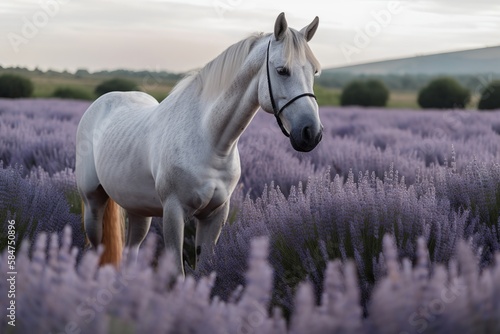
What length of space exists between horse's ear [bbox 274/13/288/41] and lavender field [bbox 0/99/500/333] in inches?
27.0

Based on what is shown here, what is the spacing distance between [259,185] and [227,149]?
6.30ft

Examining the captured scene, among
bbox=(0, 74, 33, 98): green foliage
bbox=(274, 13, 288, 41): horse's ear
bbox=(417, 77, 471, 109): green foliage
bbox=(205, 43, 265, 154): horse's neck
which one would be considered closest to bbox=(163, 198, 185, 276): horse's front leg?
bbox=(205, 43, 265, 154): horse's neck

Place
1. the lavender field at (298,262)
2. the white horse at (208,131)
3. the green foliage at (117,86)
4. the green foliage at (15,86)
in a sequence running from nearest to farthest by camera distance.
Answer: the lavender field at (298,262)
the white horse at (208,131)
the green foliage at (117,86)
the green foliage at (15,86)

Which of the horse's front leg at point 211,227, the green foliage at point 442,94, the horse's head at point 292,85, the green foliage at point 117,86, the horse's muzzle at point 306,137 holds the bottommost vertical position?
the green foliage at point 117,86

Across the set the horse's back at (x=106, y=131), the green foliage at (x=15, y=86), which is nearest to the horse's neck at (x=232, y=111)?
the horse's back at (x=106, y=131)

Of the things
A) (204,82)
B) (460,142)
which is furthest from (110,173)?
(460,142)

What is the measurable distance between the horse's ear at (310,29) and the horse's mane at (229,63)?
89mm

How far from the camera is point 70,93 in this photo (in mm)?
34875

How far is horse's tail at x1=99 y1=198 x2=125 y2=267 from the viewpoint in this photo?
12.3ft

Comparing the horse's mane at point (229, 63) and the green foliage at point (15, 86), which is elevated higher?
the horse's mane at point (229, 63)

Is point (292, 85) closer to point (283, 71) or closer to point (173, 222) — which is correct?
point (283, 71)

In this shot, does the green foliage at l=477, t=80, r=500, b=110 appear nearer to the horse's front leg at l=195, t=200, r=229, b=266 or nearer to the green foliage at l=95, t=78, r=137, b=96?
the green foliage at l=95, t=78, r=137, b=96

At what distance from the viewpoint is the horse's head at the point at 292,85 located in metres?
2.63

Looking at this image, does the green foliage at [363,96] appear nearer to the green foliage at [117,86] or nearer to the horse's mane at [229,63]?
the green foliage at [117,86]
